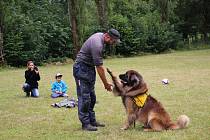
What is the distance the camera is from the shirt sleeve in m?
8.62

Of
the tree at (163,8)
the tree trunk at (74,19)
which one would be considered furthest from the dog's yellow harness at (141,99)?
the tree at (163,8)

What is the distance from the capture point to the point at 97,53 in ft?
28.4

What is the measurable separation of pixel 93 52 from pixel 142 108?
150 centimetres

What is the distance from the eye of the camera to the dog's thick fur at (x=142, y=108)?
8688mm

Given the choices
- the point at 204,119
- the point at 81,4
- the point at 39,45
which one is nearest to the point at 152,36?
the point at 81,4

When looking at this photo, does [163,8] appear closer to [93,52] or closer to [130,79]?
[130,79]

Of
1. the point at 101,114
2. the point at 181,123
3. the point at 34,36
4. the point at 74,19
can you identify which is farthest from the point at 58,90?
the point at 74,19

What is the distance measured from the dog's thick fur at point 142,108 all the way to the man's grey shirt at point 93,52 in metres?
0.35

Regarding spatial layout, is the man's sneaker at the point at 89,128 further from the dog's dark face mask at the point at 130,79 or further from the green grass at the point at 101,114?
the dog's dark face mask at the point at 130,79

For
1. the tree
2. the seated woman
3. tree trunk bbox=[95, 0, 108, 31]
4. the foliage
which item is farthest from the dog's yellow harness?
the tree

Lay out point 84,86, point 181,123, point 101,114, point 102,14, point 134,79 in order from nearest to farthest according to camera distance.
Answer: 1. point 134,79
2. point 181,123
3. point 84,86
4. point 101,114
5. point 102,14

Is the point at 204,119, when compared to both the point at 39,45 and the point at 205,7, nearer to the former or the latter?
the point at 39,45

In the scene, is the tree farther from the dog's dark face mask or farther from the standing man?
the dog's dark face mask

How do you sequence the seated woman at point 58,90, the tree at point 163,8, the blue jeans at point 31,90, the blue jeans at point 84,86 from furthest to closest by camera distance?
1. the tree at point 163,8
2. the blue jeans at point 31,90
3. the seated woman at point 58,90
4. the blue jeans at point 84,86
